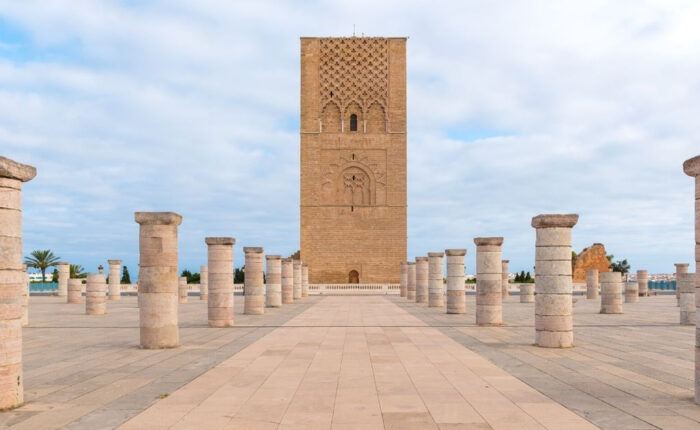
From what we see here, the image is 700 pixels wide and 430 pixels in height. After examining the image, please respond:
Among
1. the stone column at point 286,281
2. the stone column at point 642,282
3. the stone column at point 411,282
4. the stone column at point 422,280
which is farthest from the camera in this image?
the stone column at point 642,282

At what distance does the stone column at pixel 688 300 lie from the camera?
1395cm

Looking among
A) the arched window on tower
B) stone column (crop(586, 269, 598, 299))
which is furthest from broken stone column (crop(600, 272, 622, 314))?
the arched window on tower

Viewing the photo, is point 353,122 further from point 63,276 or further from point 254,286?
point 254,286

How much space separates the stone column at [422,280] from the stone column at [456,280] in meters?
5.63

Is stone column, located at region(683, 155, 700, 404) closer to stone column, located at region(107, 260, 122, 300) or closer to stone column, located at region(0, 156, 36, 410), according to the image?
stone column, located at region(0, 156, 36, 410)

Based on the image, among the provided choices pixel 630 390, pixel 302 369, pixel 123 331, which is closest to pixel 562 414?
pixel 630 390

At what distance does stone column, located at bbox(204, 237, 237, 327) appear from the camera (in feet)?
44.0

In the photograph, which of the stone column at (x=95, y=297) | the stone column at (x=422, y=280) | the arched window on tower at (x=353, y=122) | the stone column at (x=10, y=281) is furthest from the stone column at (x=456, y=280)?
the arched window on tower at (x=353, y=122)

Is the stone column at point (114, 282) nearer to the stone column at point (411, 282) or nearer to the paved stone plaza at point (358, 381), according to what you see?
the stone column at point (411, 282)

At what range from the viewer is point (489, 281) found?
44.5 feet

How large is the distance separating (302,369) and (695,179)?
447 cm

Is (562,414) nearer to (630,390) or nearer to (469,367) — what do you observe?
(630,390)

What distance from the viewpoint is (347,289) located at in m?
33.9

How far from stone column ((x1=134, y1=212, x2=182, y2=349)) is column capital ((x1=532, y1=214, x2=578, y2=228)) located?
560 cm
